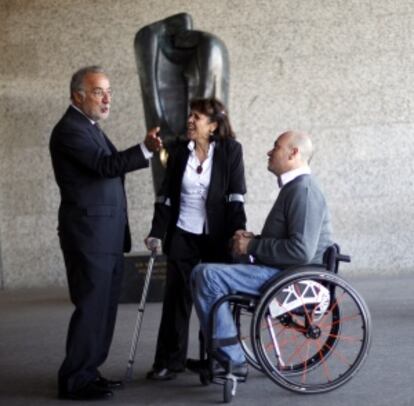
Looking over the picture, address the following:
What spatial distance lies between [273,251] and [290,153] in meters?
0.41

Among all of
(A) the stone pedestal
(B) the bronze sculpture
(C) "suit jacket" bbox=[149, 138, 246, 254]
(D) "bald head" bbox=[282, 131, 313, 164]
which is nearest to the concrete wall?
(B) the bronze sculpture

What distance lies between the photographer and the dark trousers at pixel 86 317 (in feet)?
12.2

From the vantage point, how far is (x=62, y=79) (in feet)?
26.5

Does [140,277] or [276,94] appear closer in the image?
[140,277]

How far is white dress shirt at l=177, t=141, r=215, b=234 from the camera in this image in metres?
3.99

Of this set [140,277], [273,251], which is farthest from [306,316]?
[140,277]

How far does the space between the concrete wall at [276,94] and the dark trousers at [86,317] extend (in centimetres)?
415

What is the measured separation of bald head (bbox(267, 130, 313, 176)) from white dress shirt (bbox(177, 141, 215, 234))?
16.6 inches

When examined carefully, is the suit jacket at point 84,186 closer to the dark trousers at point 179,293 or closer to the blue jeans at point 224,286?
the dark trousers at point 179,293

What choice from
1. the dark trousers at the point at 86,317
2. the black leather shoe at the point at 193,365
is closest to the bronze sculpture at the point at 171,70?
the black leather shoe at the point at 193,365

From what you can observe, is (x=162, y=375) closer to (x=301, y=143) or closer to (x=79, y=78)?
(x=301, y=143)

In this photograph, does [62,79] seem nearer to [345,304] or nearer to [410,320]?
[345,304]

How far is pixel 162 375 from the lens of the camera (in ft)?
13.1

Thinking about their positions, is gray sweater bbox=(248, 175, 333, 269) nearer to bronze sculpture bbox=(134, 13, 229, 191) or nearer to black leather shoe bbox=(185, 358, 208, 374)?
black leather shoe bbox=(185, 358, 208, 374)
